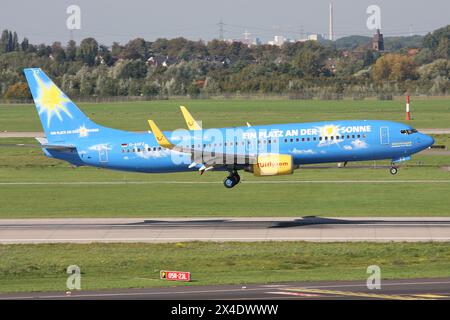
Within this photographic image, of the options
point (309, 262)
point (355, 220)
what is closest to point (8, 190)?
point (355, 220)

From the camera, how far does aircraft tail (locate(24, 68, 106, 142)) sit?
78.8 metres

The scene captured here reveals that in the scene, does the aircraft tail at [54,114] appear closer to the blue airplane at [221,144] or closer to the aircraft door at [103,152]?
the blue airplane at [221,144]

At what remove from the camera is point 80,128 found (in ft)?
259

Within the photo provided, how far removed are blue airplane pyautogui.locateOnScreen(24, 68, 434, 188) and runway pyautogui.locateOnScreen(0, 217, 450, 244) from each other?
4248 mm

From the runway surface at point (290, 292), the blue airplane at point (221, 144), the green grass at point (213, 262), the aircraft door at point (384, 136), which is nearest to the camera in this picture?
the runway surface at point (290, 292)

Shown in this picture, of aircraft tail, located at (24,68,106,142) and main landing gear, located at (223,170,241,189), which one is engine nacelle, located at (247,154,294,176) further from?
aircraft tail, located at (24,68,106,142)

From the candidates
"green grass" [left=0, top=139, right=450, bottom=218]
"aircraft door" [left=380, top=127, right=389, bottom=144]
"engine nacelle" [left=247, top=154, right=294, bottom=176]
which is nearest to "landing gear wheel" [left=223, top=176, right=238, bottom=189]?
"green grass" [left=0, top=139, right=450, bottom=218]

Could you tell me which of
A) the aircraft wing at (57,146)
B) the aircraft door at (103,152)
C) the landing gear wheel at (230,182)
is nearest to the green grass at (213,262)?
the landing gear wheel at (230,182)

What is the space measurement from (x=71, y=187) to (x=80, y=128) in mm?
18356

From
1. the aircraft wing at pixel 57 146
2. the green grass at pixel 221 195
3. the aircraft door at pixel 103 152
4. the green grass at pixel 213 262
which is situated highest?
the aircraft wing at pixel 57 146

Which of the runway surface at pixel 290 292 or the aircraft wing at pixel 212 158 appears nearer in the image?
the runway surface at pixel 290 292

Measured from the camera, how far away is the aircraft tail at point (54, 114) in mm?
78750

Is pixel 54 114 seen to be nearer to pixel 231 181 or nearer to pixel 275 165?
pixel 231 181
